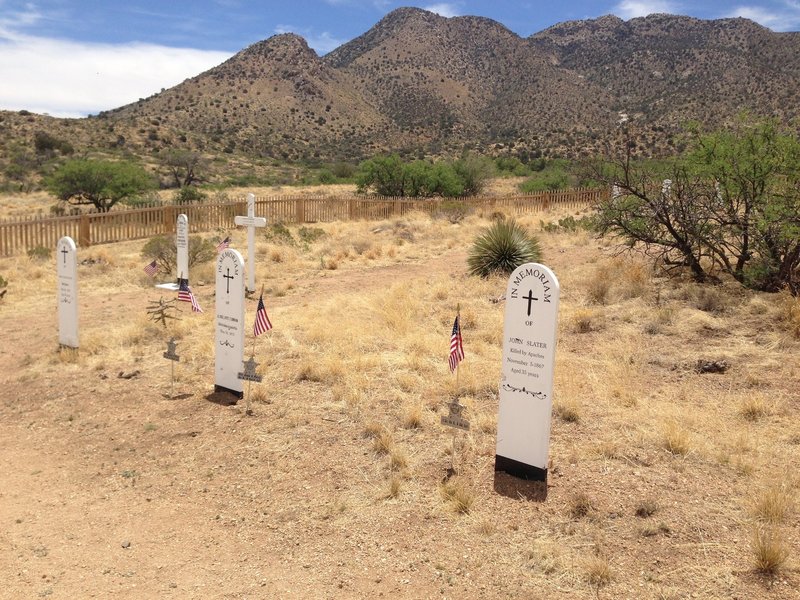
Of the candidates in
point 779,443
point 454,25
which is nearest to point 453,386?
point 779,443

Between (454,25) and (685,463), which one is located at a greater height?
(454,25)

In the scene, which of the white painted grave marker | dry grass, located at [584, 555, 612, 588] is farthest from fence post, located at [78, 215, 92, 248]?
dry grass, located at [584, 555, 612, 588]

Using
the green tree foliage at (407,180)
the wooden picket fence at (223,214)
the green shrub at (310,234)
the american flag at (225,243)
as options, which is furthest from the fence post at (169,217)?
the green tree foliage at (407,180)

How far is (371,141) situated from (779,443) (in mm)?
78266

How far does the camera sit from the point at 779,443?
6254mm

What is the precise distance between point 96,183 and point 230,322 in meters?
23.0

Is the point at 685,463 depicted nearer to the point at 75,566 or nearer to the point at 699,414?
the point at 699,414

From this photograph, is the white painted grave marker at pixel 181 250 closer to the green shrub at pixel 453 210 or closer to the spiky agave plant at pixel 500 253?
the spiky agave plant at pixel 500 253

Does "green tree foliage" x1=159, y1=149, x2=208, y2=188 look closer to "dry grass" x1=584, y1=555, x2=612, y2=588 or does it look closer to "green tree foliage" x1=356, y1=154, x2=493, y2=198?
"green tree foliage" x1=356, y1=154, x2=493, y2=198

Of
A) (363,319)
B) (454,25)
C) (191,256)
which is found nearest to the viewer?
(363,319)

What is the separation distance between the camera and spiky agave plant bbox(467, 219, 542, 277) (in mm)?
15266

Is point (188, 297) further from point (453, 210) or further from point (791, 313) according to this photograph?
point (453, 210)

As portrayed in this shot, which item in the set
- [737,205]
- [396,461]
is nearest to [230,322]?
[396,461]

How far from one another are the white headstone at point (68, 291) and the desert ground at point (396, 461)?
0.29 metres
